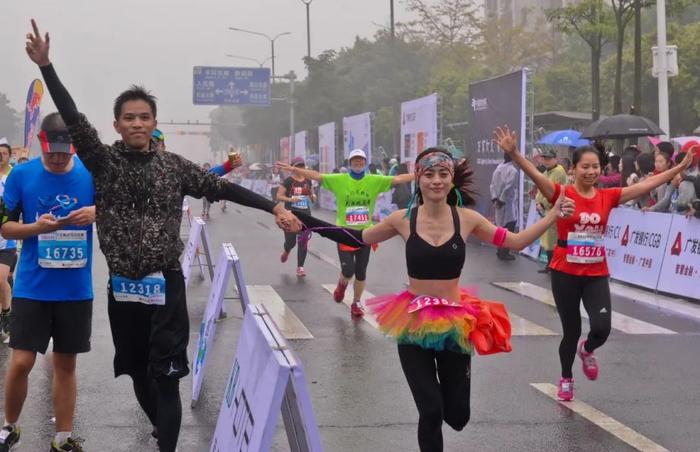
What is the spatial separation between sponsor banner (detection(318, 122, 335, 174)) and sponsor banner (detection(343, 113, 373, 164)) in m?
4.04

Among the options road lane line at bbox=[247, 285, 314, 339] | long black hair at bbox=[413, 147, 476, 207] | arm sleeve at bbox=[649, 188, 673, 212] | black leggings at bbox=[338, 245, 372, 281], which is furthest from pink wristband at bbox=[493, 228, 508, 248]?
arm sleeve at bbox=[649, 188, 673, 212]

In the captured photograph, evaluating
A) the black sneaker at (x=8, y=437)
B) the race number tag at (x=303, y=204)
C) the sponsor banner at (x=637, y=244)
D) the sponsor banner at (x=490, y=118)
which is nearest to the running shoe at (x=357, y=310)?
the sponsor banner at (x=637, y=244)

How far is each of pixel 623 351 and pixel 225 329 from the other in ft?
12.9

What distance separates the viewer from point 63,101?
479 centimetres

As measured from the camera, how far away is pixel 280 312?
1162cm

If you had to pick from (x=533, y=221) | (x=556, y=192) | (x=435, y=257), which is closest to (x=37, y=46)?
(x=435, y=257)

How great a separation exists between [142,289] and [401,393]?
123 inches

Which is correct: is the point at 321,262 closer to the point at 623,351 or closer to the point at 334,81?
the point at 623,351

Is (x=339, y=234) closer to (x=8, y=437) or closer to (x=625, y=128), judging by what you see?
(x=8, y=437)

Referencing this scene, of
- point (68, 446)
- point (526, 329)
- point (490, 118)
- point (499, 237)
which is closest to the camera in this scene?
point (499, 237)

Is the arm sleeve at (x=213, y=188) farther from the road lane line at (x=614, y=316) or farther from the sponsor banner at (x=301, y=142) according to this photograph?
the sponsor banner at (x=301, y=142)

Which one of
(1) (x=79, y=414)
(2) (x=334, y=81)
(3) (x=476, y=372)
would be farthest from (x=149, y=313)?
(2) (x=334, y=81)

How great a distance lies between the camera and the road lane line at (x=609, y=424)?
6.23 m

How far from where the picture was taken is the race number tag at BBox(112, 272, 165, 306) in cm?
491
